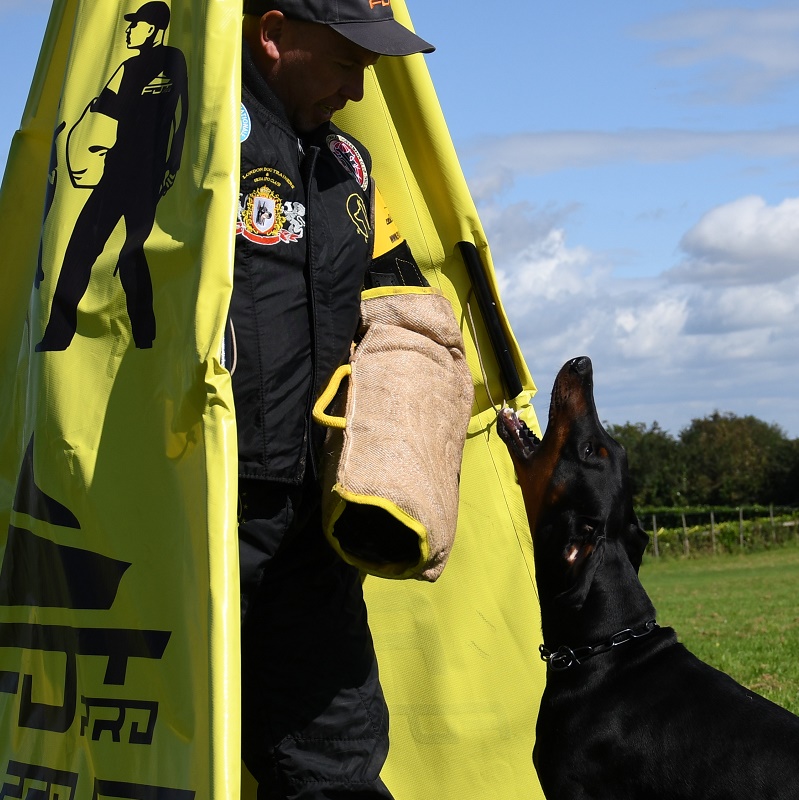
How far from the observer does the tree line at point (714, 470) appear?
53.2 metres

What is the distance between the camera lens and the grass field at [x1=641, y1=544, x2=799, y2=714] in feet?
21.2

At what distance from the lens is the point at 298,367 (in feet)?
8.24

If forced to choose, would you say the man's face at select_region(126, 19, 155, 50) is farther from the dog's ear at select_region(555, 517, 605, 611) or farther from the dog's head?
the dog's ear at select_region(555, 517, 605, 611)

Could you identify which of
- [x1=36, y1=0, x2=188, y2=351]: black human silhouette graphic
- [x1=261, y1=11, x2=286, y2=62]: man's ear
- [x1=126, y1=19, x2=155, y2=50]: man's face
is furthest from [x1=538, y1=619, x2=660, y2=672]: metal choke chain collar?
[x1=126, y1=19, x2=155, y2=50]: man's face

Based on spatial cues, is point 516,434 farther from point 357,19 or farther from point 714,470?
point 714,470

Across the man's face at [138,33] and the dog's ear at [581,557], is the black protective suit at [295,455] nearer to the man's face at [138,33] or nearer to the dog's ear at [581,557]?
the man's face at [138,33]

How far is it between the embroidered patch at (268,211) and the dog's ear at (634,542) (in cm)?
157

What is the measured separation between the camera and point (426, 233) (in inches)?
137

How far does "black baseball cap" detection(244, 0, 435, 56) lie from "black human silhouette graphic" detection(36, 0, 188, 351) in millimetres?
295

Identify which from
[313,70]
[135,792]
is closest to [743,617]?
[313,70]

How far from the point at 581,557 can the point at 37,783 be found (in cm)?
Result: 168

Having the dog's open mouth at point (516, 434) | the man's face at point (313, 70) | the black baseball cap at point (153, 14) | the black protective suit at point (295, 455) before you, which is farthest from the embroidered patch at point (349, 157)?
the dog's open mouth at point (516, 434)

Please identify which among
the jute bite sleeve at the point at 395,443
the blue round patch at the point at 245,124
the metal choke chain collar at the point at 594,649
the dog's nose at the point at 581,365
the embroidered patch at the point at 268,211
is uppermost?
the blue round patch at the point at 245,124

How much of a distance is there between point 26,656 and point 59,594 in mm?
215
